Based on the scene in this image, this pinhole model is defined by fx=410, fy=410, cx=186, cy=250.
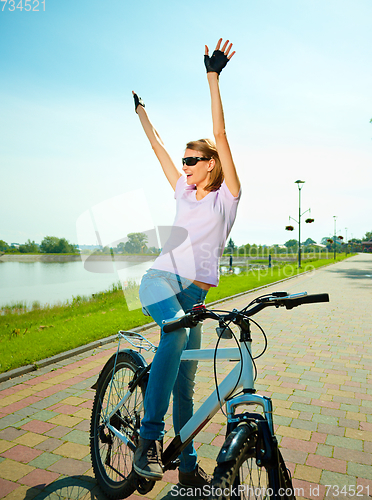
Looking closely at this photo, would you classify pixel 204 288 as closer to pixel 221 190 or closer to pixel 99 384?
pixel 221 190

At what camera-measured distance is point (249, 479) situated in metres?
1.74

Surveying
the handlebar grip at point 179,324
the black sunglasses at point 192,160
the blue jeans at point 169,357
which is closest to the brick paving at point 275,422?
the blue jeans at point 169,357

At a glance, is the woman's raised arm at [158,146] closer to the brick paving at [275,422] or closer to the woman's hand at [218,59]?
the woman's hand at [218,59]

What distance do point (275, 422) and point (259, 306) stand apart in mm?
2328

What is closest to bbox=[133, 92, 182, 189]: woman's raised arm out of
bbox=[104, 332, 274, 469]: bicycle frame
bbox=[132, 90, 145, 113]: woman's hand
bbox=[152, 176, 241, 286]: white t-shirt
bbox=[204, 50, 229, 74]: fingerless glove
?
bbox=[132, 90, 145, 113]: woman's hand

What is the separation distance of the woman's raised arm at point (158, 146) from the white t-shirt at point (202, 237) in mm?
467

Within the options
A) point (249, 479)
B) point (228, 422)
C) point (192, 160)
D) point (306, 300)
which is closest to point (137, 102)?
point (192, 160)

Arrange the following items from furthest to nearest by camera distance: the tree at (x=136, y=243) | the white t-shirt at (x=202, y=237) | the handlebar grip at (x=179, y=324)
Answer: the tree at (x=136, y=243) → the white t-shirt at (x=202, y=237) → the handlebar grip at (x=179, y=324)

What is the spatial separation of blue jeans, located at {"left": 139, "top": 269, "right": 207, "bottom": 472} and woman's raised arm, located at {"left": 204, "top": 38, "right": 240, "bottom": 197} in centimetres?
65

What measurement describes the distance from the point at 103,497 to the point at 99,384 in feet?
2.24

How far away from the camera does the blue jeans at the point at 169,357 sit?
2096mm

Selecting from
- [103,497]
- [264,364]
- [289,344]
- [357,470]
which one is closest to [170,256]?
[103,497]

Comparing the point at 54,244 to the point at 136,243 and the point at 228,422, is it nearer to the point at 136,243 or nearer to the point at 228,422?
the point at 136,243

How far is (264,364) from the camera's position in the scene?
561 centimetres
